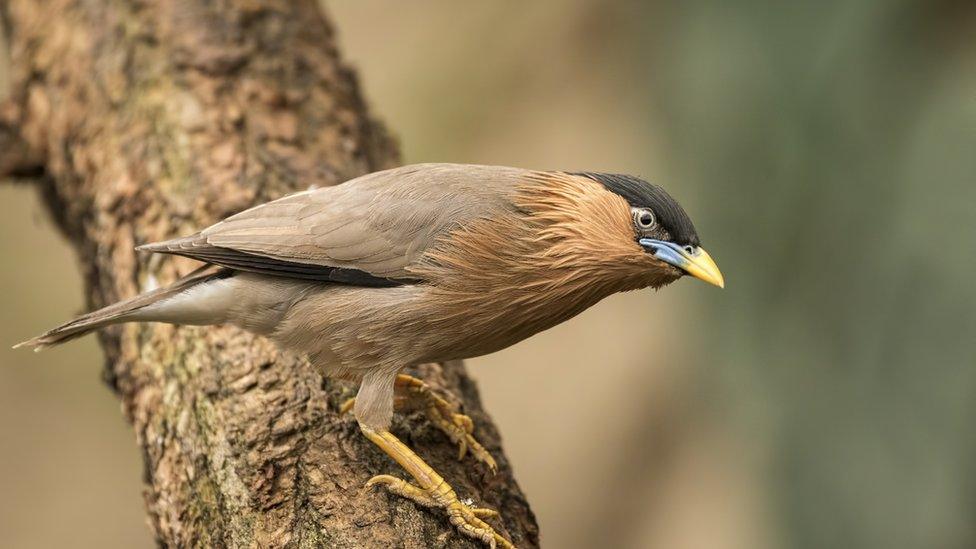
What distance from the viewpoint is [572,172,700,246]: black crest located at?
3430 millimetres

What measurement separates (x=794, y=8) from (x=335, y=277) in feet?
15.4

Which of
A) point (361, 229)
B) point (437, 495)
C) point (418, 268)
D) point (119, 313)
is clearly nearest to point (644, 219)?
point (418, 268)

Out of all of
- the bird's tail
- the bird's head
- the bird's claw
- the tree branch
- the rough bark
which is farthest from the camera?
the tree branch

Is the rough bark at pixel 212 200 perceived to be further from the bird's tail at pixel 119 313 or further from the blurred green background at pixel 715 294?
the blurred green background at pixel 715 294

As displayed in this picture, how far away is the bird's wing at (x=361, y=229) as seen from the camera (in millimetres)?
3518

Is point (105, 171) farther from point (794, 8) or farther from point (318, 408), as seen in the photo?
point (794, 8)

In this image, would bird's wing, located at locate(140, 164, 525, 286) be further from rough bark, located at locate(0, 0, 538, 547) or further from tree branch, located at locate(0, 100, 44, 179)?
tree branch, located at locate(0, 100, 44, 179)

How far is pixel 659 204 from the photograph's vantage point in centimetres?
347

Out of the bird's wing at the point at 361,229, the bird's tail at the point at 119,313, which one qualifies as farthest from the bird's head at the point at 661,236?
the bird's tail at the point at 119,313

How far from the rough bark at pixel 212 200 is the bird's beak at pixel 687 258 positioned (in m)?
1.06

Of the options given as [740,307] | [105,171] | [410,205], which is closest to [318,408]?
[410,205]

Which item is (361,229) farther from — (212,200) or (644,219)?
(212,200)

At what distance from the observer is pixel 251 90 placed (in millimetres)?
4926

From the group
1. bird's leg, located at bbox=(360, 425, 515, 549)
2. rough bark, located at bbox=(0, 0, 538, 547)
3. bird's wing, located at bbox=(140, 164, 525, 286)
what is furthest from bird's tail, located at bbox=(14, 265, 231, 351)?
bird's leg, located at bbox=(360, 425, 515, 549)
